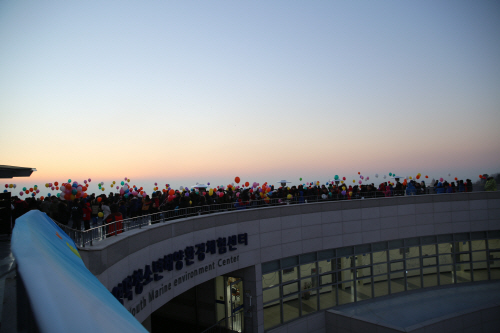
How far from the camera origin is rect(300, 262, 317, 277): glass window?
1853 centimetres

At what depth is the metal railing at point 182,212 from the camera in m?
8.03

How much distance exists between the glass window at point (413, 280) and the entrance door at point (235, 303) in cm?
1135

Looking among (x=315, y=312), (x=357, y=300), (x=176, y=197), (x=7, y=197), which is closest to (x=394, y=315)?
(x=357, y=300)

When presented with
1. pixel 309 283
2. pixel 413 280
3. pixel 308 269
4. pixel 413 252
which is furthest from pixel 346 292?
pixel 413 252

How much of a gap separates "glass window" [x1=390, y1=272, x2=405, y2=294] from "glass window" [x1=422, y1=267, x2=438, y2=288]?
1.58 m

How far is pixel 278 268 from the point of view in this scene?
1759 cm

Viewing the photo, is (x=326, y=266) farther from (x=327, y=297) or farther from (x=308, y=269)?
(x=327, y=297)

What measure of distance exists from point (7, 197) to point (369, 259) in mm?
18304

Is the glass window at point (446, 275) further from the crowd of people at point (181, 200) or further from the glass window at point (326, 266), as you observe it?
the glass window at point (326, 266)

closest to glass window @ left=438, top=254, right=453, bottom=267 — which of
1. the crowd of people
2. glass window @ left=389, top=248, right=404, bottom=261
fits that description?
glass window @ left=389, top=248, right=404, bottom=261

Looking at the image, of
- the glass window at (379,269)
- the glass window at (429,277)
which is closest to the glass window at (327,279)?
the glass window at (379,269)

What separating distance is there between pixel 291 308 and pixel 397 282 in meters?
7.66

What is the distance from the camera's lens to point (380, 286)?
2089 centimetres

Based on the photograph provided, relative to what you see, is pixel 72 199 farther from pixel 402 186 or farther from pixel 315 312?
pixel 402 186
